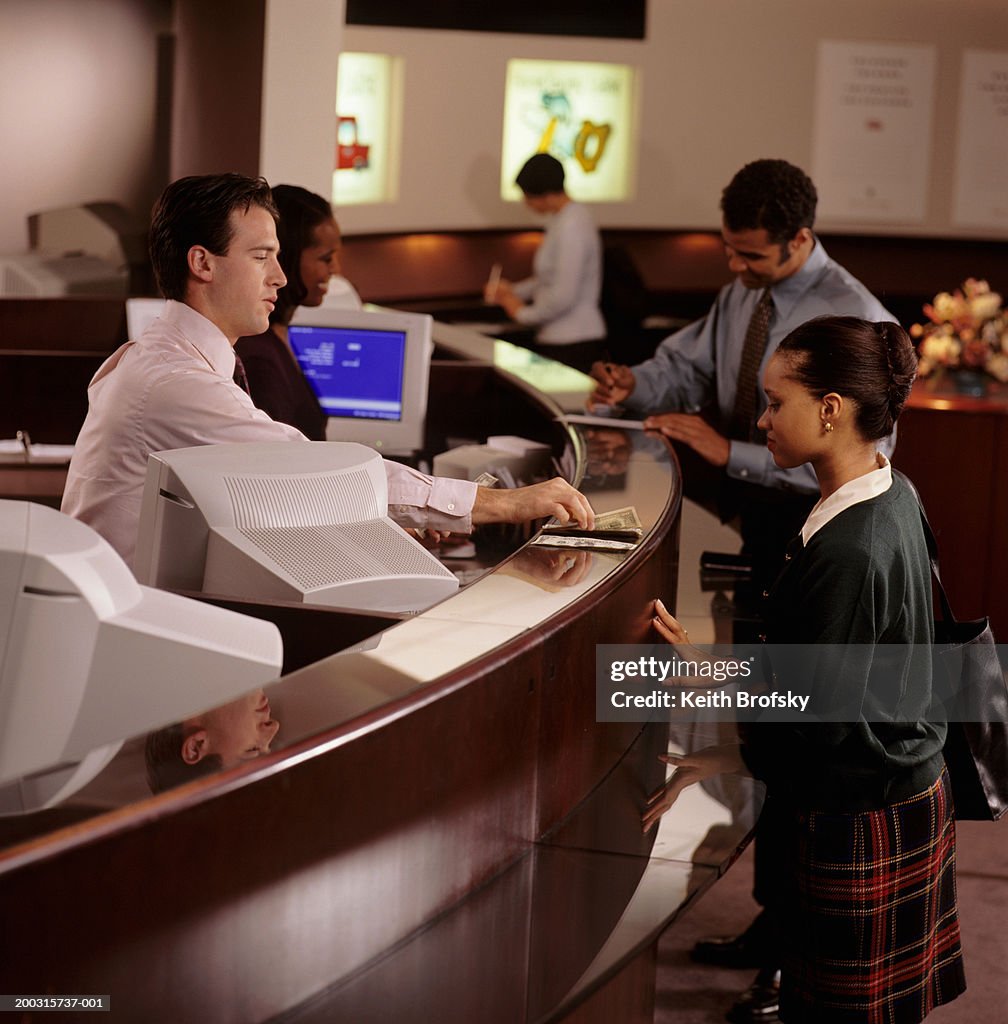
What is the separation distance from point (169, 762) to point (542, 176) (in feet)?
21.3

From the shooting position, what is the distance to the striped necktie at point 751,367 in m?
3.42

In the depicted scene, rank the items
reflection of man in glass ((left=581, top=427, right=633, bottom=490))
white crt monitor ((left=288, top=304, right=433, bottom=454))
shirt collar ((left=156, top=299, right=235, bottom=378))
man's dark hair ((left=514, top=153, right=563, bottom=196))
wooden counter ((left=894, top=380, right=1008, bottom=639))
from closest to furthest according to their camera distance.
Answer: shirt collar ((left=156, top=299, right=235, bottom=378)) → reflection of man in glass ((left=581, top=427, right=633, bottom=490)) → white crt monitor ((left=288, top=304, right=433, bottom=454)) → wooden counter ((left=894, top=380, right=1008, bottom=639)) → man's dark hair ((left=514, top=153, right=563, bottom=196))

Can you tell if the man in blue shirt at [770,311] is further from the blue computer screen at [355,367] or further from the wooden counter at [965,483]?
the wooden counter at [965,483]

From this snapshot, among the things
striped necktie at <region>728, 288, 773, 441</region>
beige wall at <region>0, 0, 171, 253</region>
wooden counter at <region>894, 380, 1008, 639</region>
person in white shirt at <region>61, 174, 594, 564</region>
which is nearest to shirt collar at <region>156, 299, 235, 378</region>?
person in white shirt at <region>61, 174, 594, 564</region>

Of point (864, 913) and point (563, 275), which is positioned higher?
point (563, 275)

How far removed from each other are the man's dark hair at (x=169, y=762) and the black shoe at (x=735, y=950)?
2208 mm

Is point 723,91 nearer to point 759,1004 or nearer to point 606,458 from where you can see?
point 606,458

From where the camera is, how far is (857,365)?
1999 millimetres

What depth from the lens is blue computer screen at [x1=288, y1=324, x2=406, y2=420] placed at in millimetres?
4164

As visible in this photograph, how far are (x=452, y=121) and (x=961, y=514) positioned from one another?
4669mm

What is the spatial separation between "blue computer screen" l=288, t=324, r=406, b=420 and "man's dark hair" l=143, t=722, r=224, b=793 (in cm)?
293

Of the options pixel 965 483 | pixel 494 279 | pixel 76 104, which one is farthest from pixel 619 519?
pixel 494 279

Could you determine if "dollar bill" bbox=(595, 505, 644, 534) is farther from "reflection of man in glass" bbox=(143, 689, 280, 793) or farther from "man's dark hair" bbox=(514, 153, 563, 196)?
"man's dark hair" bbox=(514, 153, 563, 196)

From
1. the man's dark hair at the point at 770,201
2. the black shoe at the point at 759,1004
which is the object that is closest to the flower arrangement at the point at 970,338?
the man's dark hair at the point at 770,201
